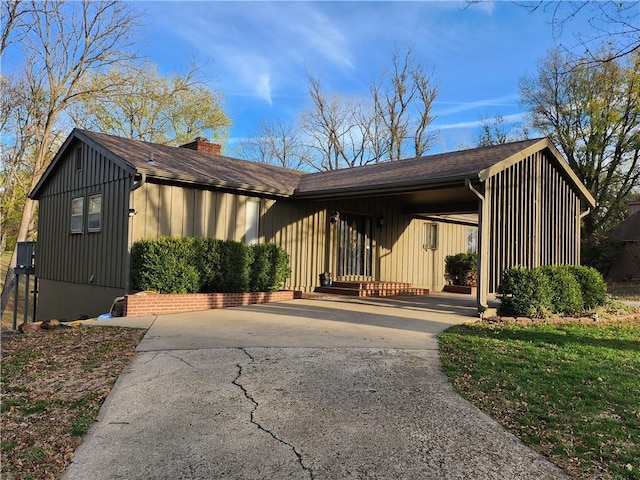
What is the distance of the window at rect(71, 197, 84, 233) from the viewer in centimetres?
1286

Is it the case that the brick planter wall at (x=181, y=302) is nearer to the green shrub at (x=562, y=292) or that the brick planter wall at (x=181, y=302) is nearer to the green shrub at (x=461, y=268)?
the green shrub at (x=562, y=292)

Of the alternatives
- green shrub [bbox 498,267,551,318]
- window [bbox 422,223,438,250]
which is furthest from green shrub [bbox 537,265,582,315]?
window [bbox 422,223,438,250]

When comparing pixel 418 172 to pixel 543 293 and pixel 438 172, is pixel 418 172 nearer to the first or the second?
pixel 438 172

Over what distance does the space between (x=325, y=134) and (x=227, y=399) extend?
31.7 m

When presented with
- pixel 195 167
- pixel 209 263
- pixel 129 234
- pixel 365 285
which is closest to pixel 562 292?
pixel 365 285

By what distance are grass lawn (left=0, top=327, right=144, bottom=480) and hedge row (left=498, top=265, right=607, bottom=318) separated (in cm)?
687

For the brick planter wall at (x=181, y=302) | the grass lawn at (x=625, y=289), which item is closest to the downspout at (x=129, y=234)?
the brick planter wall at (x=181, y=302)

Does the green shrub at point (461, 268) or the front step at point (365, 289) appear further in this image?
the green shrub at point (461, 268)

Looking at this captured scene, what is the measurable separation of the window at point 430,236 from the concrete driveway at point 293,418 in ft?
34.5

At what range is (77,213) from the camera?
1312cm

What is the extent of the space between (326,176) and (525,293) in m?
7.69

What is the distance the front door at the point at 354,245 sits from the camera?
1452 centimetres

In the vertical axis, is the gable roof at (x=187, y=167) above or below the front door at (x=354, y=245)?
above

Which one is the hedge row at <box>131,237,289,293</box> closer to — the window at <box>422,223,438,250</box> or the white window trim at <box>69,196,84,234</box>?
the white window trim at <box>69,196,84,234</box>
